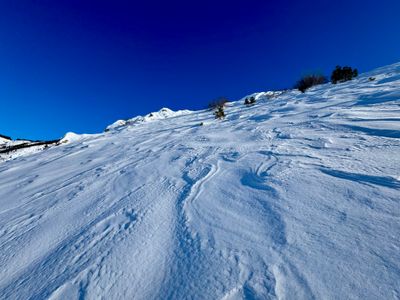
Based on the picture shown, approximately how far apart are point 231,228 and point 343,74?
38.3ft

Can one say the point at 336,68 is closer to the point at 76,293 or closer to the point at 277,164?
the point at 277,164

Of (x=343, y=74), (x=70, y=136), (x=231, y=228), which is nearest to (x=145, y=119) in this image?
(x=70, y=136)

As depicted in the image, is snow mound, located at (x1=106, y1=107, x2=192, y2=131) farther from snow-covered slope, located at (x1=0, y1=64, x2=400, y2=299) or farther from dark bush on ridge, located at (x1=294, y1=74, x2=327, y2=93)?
snow-covered slope, located at (x1=0, y1=64, x2=400, y2=299)

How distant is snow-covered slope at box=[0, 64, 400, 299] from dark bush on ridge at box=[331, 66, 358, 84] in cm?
877

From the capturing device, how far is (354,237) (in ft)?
3.83

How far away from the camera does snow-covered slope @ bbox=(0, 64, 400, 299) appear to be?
1045 mm

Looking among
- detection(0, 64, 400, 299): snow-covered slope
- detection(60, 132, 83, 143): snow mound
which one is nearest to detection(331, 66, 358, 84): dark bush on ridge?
detection(0, 64, 400, 299): snow-covered slope

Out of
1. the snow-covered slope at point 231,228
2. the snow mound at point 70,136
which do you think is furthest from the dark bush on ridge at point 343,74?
the snow mound at point 70,136

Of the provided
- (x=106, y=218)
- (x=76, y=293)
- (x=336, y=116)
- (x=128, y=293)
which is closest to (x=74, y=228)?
(x=106, y=218)

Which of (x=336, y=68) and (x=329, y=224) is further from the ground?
(x=336, y=68)

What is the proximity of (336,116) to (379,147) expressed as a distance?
158cm

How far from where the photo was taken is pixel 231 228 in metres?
1.45

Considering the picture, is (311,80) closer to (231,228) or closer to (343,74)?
(343,74)

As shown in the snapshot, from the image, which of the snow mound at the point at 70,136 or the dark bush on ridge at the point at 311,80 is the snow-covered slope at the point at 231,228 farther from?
the dark bush on ridge at the point at 311,80
